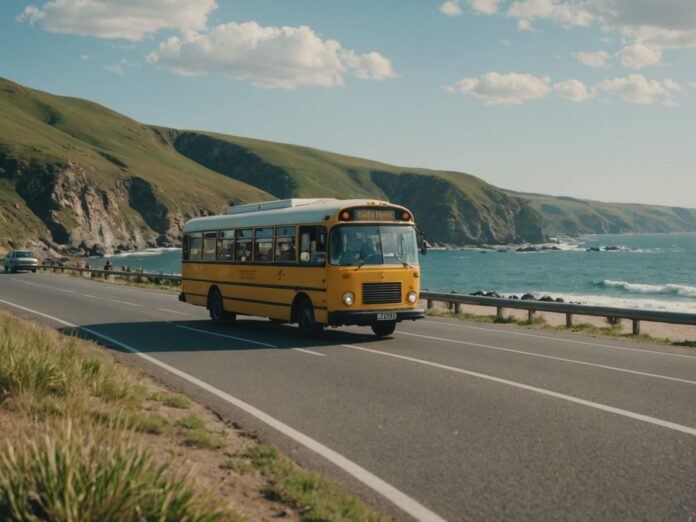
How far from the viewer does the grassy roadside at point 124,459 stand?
160 inches

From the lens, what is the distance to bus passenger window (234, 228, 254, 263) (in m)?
18.0

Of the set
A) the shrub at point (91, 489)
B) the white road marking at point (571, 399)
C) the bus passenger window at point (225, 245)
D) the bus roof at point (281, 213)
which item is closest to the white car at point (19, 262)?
the bus roof at point (281, 213)

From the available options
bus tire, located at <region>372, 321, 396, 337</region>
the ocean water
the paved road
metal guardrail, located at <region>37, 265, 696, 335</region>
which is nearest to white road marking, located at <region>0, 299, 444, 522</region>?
the paved road

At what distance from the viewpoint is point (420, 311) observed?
1573 centimetres

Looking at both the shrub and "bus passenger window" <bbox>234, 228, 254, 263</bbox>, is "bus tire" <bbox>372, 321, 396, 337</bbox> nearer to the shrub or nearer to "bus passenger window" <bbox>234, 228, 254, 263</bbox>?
"bus passenger window" <bbox>234, 228, 254, 263</bbox>

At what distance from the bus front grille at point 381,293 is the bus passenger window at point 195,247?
23.5 feet

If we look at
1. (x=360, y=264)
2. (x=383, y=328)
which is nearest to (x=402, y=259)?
(x=360, y=264)

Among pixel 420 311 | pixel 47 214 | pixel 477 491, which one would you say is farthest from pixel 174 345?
pixel 47 214

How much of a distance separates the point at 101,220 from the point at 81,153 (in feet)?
118

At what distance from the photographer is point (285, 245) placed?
16469 mm

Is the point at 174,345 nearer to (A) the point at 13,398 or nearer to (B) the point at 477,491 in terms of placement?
(A) the point at 13,398

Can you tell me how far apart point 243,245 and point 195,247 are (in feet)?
10.5

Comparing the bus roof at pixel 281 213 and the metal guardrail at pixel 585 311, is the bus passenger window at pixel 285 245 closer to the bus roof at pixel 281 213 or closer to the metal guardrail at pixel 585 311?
the bus roof at pixel 281 213

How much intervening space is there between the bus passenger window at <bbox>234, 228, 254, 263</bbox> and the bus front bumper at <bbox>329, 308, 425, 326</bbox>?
3932 mm
